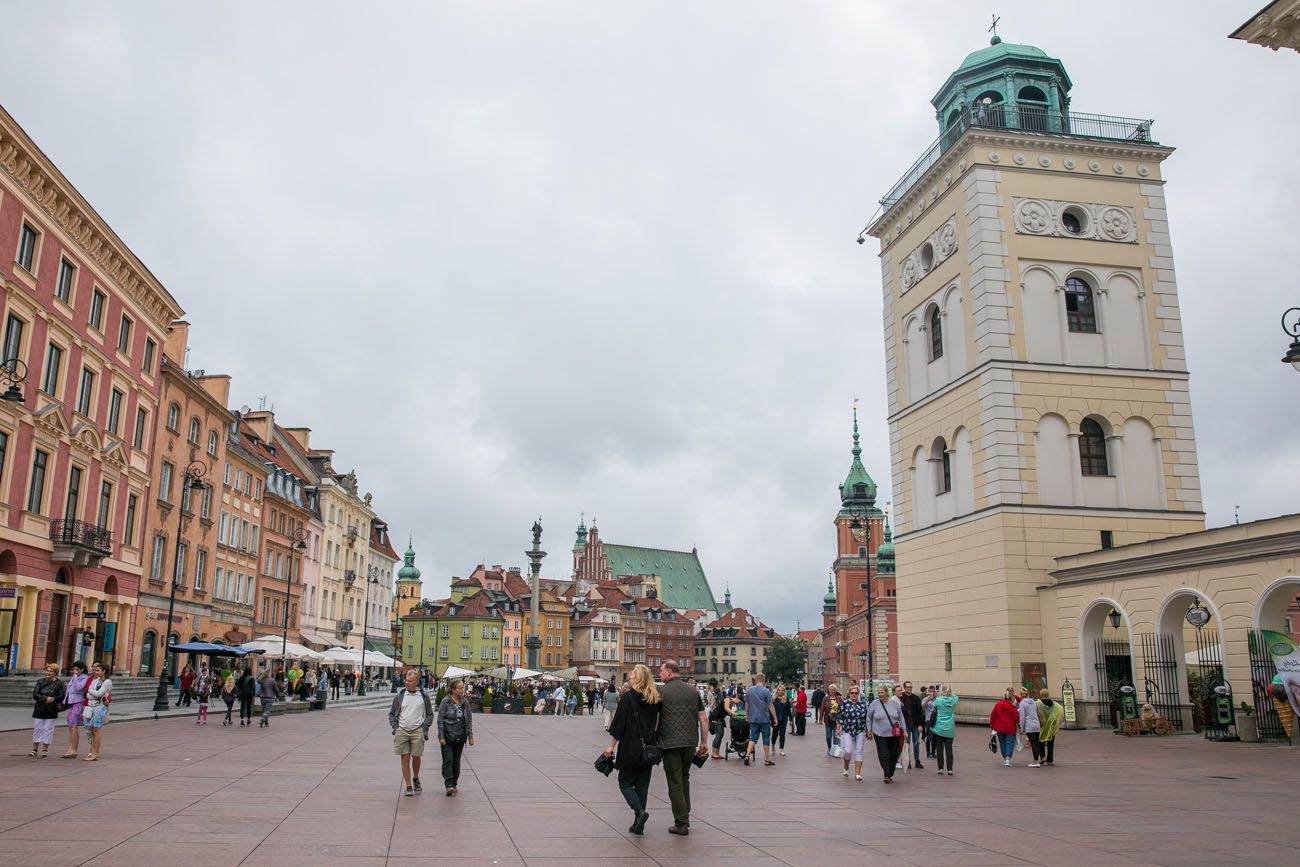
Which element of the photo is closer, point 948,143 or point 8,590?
point 8,590

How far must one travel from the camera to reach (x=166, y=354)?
1848 inches

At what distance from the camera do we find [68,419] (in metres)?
32.9

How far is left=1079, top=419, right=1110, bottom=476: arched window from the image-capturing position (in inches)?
1316

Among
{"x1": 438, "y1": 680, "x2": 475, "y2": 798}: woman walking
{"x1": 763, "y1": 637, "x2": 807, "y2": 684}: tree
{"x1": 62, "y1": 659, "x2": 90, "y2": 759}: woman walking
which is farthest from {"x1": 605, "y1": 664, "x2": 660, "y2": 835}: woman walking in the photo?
{"x1": 763, "y1": 637, "x2": 807, "y2": 684}: tree

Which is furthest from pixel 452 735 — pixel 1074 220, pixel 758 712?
pixel 1074 220

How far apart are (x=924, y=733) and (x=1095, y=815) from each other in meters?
8.39

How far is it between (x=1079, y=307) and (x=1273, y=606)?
45.5ft

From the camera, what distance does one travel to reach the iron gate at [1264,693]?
75.4ft

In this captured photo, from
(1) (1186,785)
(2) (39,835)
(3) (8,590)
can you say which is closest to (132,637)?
(3) (8,590)

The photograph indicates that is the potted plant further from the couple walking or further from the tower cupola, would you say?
the tower cupola

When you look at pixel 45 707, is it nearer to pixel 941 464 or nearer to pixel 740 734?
pixel 740 734

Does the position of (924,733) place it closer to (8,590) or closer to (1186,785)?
(1186,785)

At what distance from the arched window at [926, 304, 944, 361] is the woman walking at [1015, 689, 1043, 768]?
18728 mm

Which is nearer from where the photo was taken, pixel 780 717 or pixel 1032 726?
pixel 1032 726
